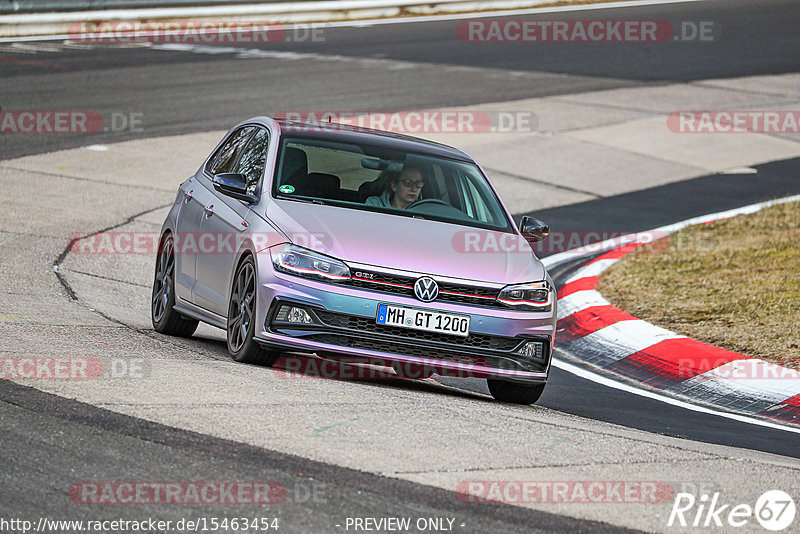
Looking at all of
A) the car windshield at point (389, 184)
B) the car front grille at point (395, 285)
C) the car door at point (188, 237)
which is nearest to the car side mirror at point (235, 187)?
the car windshield at point (389, 184)

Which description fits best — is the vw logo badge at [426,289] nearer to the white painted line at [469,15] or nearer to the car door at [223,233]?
the car door at [223,233]

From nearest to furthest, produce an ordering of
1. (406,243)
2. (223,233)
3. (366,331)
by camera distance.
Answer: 1. (366,331)
2. (406,243)
3. (223,233)

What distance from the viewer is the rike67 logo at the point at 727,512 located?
208 inches

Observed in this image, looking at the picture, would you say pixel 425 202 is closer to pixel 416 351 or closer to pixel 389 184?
pixel 389 184

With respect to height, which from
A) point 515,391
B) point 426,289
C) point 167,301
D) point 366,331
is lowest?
point 515,391

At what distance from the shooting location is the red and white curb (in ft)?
28.8

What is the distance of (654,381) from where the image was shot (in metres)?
9.44

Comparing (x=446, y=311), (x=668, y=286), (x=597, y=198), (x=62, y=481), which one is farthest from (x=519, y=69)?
(x=62, y=481)

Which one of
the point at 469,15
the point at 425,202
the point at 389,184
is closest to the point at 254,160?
the point at 389,184

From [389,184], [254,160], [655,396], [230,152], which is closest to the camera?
[389,184]

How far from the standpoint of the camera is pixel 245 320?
8.00 metres

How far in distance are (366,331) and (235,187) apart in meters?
1.56

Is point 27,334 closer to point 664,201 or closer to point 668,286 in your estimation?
point 668,286

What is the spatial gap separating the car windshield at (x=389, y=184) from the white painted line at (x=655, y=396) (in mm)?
1424
